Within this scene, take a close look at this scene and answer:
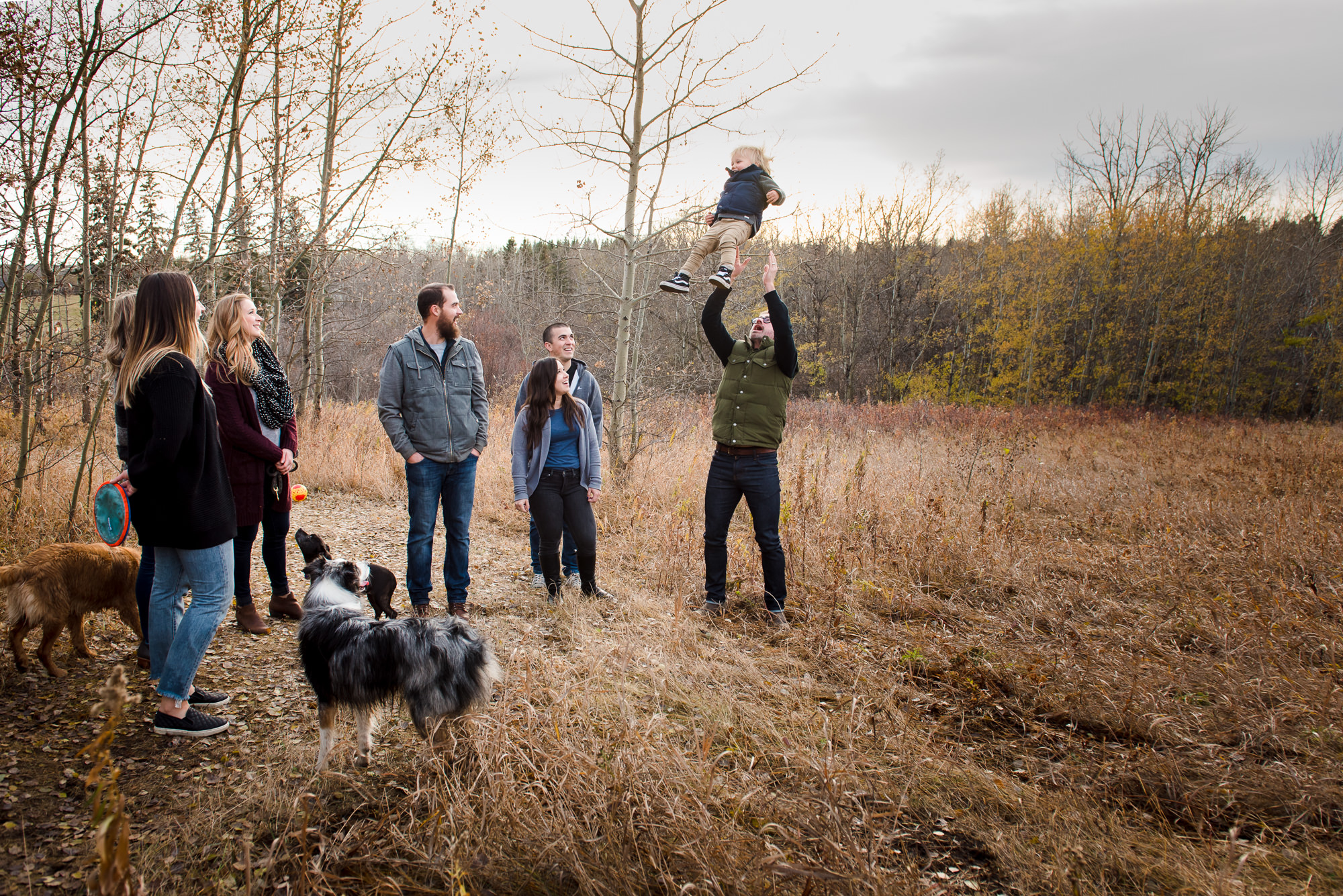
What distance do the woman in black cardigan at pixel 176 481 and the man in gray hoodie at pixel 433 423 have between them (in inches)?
48.2

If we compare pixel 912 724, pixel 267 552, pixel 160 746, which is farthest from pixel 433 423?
pixel 912 724

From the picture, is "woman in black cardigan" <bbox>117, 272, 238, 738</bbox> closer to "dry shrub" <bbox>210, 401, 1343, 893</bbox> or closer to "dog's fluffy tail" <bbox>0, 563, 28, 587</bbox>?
"dog's fluffy tail" <bbox>0, 563, 28, 587</bbox>

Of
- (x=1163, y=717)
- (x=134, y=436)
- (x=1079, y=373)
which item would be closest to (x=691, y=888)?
(x=1163, y=717)

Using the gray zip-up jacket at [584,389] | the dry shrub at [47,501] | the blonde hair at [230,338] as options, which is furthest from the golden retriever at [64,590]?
the gray zip-up jacket at [584,389]

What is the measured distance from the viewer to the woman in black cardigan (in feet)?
8.38

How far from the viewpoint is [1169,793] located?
2.62 m

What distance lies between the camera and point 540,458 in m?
4.46

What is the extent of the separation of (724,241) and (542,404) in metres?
1.77

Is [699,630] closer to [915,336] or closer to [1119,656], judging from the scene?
[1119,656]

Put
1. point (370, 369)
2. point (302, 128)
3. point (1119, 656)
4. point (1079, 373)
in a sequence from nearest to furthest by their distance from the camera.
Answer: point (1119, 656)
point (302, 128)
point (1079, 373)
point (370, 369)

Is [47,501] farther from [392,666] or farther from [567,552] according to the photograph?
[392,666]

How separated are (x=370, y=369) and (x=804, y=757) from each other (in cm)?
2476

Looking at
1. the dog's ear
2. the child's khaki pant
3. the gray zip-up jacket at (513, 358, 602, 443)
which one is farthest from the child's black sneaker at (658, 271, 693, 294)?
the dog's ear

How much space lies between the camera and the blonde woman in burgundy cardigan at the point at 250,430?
11.9ft
